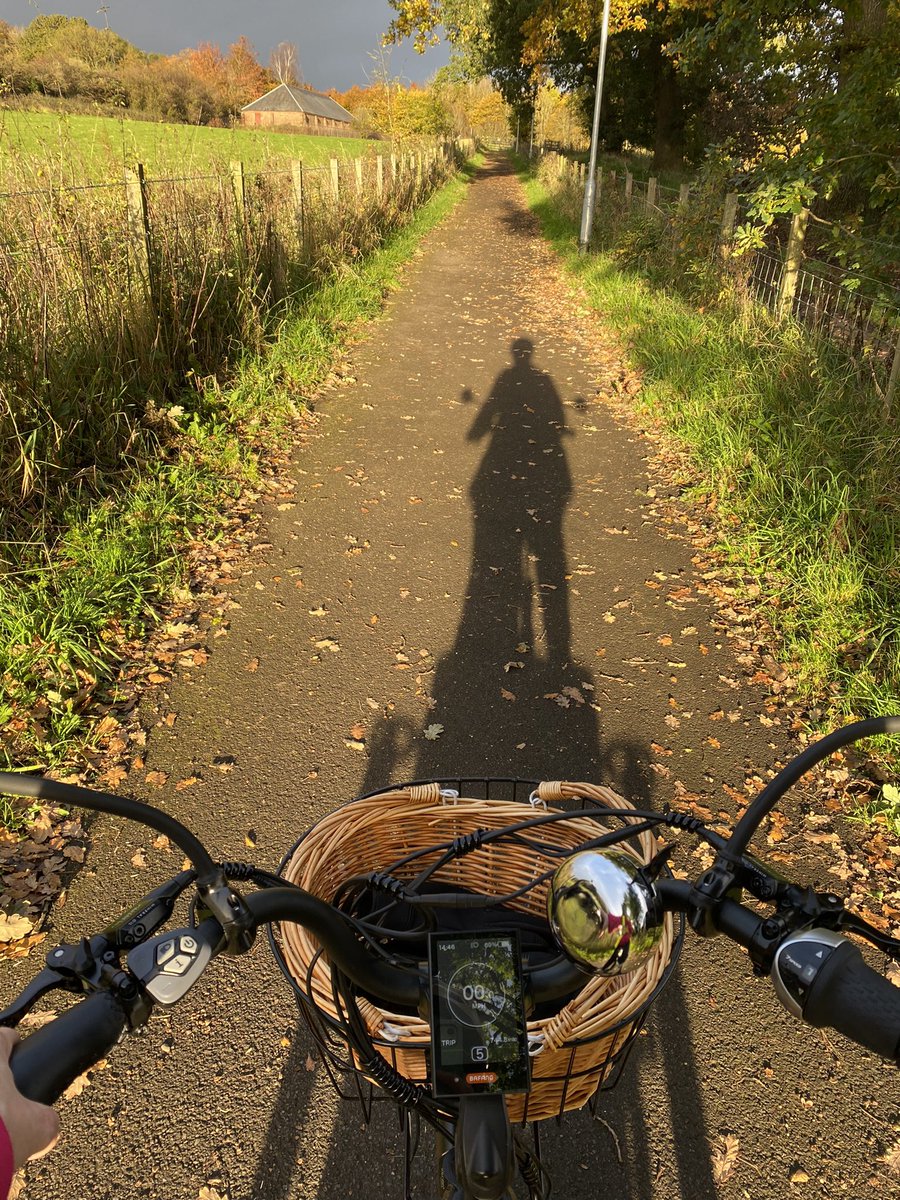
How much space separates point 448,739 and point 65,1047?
2.85m

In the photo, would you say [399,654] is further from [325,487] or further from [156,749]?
[325,487]

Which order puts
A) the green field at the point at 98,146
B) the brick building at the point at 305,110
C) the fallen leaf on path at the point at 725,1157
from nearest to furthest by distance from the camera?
the fallen leaf on path at the point at 725,1157, the green field at the point at 98,146, the brick building at the point at 305,110

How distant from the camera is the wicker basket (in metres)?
1.26

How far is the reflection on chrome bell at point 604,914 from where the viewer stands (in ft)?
3.35

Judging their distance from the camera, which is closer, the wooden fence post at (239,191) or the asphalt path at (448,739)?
the asphalt path at (448,739)

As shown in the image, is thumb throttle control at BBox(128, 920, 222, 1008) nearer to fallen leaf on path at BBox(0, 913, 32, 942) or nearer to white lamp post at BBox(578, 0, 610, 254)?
fallen leaf on path at BBox(0, 913, 32, 942)

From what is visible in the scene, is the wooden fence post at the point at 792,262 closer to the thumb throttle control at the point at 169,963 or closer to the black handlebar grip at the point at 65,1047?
the thumb throttle control at the point at 169,963

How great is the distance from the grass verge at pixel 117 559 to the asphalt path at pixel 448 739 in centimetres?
40

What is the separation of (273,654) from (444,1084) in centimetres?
330

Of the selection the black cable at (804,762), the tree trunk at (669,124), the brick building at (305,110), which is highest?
the brick building at (305,110)

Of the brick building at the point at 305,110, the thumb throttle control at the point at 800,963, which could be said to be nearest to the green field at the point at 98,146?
the thumb throttle control at the point at 800,963

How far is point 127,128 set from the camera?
694cm

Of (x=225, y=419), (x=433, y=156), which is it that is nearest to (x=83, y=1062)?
(x=225, y=419)

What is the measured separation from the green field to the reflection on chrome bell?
5.92 meters
